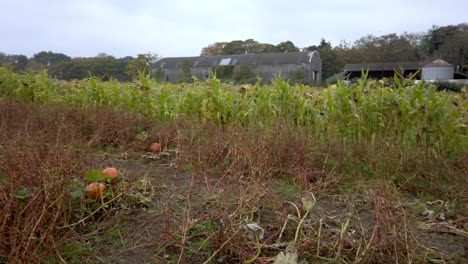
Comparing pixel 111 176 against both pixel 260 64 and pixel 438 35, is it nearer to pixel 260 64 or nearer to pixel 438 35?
pixel 260 64

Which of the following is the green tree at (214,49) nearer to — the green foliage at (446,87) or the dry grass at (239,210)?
the green foliage at (446,87)

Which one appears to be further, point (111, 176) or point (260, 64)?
point (260, 64)

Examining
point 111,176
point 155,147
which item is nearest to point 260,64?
point 155,147

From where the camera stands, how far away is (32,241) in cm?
153

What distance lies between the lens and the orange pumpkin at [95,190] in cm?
197

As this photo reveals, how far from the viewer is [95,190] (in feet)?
6.52

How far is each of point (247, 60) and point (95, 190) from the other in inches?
1852

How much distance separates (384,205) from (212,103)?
386cm

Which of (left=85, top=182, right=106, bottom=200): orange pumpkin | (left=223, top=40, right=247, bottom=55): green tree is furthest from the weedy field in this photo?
(left=223, top=40, right=247, bottom=55): green tree

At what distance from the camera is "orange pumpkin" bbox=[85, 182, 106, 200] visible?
1.97 metres

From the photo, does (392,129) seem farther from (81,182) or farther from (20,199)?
(20,199)

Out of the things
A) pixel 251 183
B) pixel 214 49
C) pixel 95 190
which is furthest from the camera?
pixel 214 49

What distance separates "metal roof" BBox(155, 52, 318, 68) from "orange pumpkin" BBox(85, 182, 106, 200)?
4357 cm

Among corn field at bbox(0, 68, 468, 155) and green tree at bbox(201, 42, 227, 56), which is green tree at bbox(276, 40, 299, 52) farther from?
corn field at bbox(0, 68, 468, 155)
